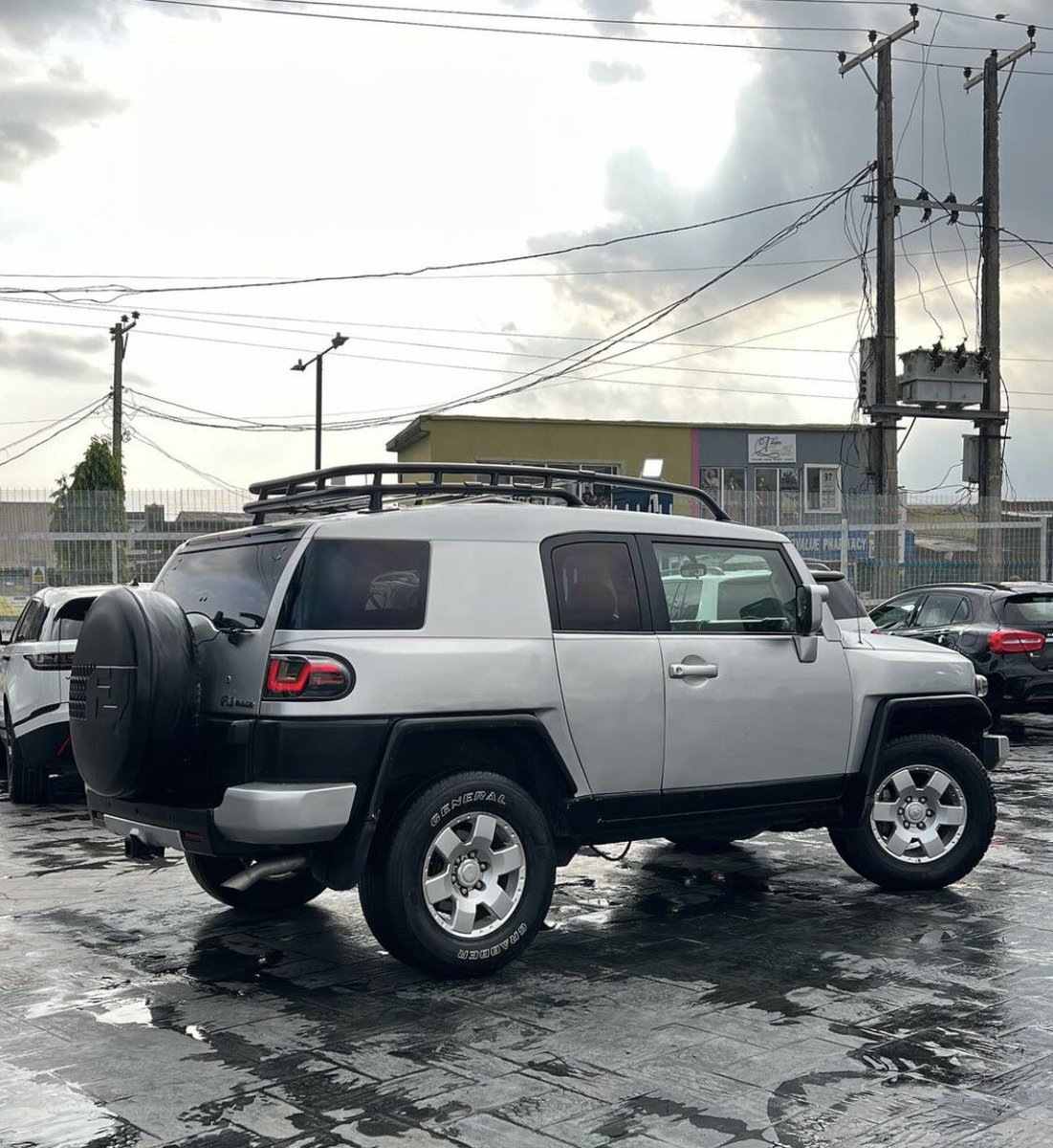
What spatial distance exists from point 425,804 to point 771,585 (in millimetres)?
2329

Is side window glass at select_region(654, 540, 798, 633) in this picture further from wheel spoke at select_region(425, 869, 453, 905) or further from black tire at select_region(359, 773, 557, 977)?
wheel spoke at select_region(425, 869, 453, 905)

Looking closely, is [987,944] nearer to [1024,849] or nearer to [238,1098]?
[1024,849]

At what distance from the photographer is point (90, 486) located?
1315 inches

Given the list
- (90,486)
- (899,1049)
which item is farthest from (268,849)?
(90,486)

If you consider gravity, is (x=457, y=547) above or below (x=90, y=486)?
below

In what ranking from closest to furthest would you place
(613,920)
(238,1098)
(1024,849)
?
(238,1098) < (613,920) < (1024,849)

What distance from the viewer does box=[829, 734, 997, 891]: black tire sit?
7.54 metres

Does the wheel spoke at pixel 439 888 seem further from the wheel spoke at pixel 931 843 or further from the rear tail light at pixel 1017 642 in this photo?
the rear tail light at pixel 1017 642

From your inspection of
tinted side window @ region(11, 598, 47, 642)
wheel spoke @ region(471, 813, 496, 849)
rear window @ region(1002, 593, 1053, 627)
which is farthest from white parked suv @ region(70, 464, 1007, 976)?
rear window @ region(1002, 593, 1053, 627)

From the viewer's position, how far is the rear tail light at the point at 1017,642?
1420cm

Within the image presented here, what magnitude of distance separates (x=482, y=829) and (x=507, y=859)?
7.1 inches

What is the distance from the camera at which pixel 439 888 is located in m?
5.96

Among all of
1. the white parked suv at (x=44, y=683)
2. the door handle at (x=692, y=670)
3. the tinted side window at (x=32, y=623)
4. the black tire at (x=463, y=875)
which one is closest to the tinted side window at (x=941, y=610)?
the white parked suv at (x=44, y=683)

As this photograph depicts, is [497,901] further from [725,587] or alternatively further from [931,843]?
[931,843]
